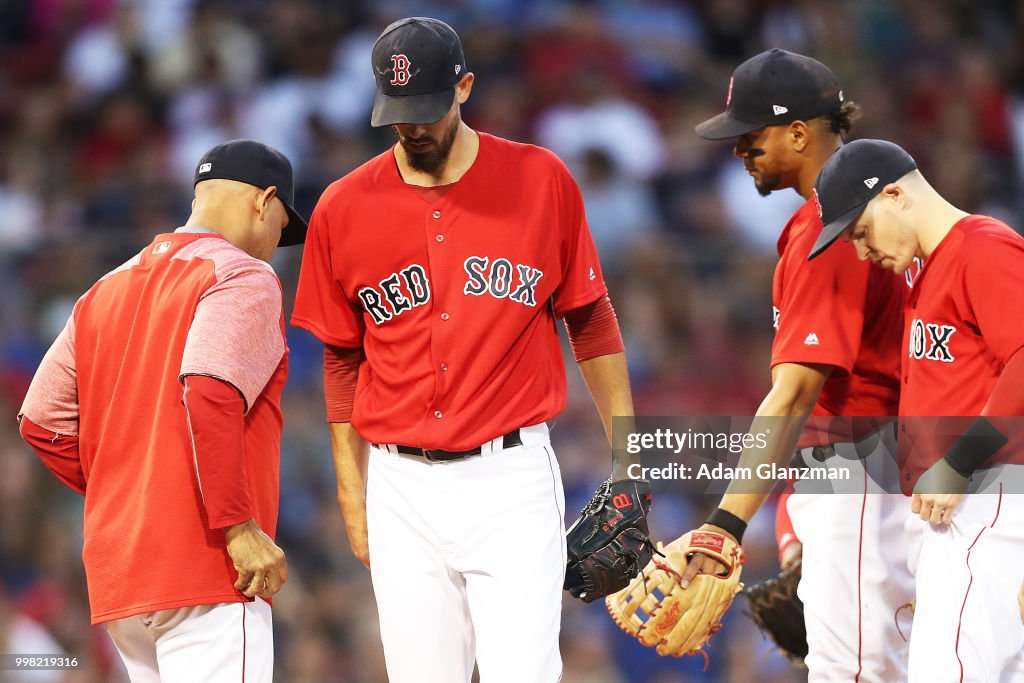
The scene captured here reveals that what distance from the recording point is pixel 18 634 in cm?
607

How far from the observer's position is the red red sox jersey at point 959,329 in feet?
10.6

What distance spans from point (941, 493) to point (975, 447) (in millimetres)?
148

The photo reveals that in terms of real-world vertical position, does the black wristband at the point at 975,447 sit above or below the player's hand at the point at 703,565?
above

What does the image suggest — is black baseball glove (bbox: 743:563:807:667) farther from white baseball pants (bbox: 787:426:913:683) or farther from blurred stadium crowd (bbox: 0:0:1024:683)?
blurred stadium crowd (bbox: 0:0:1024:683)

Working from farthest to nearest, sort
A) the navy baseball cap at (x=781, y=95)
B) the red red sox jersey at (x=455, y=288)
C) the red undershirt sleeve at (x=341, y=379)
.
→ the navy baseball cap at (x=781, y=95), the red undershirt sleeve at (x=341, y=379), the red red sox jersey at (x=455, y=288)

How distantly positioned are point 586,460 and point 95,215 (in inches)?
128

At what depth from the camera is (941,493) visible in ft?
10.7

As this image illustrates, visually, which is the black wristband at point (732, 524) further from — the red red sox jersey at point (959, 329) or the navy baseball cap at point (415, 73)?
the navy baseball cap at point (415, 73)

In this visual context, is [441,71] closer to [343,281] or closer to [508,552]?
[343,281]

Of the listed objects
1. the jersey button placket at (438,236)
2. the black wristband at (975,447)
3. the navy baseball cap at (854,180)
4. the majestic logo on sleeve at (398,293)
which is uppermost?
the navy baseball cap at (854,180)

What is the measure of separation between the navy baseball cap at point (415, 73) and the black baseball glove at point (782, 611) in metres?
2.06

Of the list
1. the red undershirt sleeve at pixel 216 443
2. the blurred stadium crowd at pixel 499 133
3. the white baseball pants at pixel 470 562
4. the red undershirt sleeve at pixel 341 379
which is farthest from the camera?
the blurred stadium crowd at pixel 499 133
